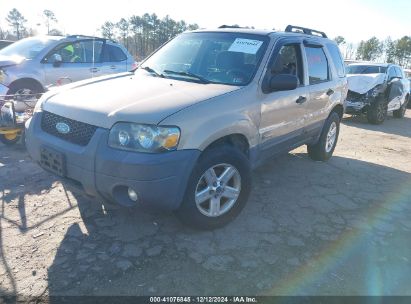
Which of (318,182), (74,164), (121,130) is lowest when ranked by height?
(318,182)

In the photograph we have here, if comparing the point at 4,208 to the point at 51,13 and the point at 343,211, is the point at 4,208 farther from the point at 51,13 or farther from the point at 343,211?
the point at 51,13

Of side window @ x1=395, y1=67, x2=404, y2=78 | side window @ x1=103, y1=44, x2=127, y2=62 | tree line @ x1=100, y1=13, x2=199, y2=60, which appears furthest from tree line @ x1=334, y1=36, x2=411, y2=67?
side window @ x1=103, y1=44, x2=127, y2=62

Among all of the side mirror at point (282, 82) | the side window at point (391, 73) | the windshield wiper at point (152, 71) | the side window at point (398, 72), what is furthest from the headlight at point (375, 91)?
the windshield wiper at point (152, 71)

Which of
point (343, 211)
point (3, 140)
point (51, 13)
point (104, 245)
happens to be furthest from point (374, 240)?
point (51, 13)

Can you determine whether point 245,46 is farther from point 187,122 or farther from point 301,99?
point 187,122

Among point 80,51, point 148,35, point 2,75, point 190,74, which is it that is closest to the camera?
point 190,74

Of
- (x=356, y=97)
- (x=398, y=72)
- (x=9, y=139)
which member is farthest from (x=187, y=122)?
(x=398, y=72)

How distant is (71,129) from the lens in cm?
323

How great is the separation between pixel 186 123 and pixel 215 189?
2.52ft

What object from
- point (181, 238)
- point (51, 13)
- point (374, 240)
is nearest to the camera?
point (181, 238)

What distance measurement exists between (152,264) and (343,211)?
2.39 m

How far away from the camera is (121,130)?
116 inches

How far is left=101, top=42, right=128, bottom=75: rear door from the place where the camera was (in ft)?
30.1

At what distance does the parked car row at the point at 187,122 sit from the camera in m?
2.95
